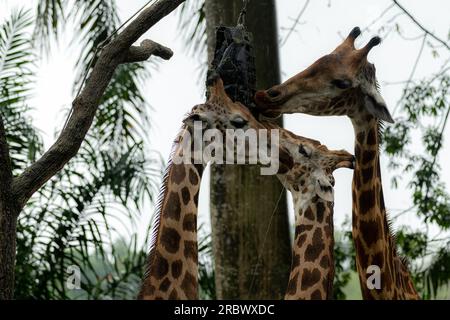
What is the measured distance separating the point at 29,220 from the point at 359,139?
4.20 m

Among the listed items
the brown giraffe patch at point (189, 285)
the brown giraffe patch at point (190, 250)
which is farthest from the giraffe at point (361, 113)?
the brown giraffe patch at point (189, 285)

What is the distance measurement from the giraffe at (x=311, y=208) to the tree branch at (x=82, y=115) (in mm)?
765

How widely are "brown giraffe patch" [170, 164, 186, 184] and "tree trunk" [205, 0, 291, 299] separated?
10.3ft

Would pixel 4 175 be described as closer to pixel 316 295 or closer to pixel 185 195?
pixel 185 195

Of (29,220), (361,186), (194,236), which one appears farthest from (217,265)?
(194,236)

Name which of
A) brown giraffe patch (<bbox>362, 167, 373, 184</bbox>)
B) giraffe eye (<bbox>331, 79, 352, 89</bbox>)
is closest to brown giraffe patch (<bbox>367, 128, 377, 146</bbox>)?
brown giraffe patch (<bbox>362, 167, 373, 184</bbox>)

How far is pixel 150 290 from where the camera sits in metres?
3.21

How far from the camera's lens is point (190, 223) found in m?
3.31

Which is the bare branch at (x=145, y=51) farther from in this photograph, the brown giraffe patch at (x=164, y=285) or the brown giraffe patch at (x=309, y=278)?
the brown giraffe patch at (x=309, y=278)

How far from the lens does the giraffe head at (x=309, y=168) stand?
3473 mm

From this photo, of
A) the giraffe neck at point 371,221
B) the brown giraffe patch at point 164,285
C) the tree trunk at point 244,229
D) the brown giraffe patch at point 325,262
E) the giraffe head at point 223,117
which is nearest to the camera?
the brown giraffe patch at point 164,285

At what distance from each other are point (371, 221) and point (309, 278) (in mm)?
578
